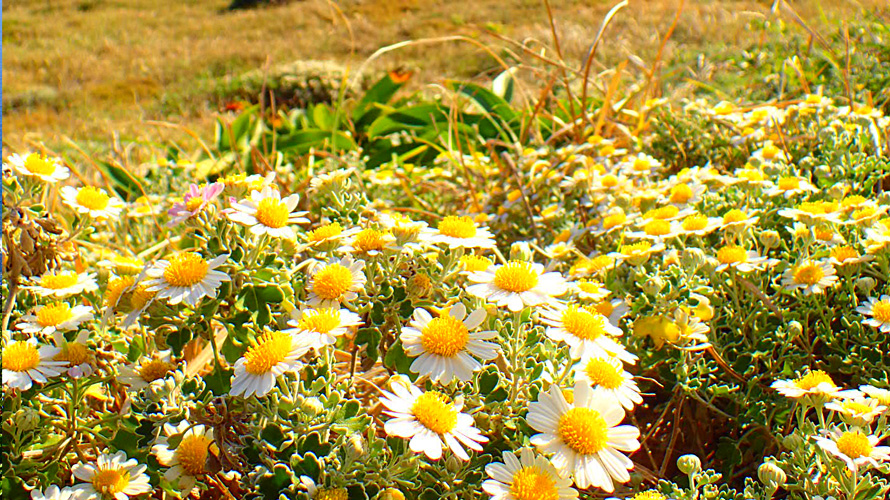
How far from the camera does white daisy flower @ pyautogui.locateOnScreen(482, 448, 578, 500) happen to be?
800 millimetres

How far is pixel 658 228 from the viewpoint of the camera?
54.5 inches

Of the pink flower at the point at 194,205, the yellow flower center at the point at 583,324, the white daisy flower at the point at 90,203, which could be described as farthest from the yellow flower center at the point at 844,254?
the white daisy flower at the point at 90,203

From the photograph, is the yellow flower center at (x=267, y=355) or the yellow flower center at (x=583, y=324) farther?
the yellow flower center at (x=583, y=324)

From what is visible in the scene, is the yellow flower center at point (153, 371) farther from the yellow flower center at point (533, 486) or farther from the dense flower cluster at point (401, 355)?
the yellow flower center at point (533, 486)

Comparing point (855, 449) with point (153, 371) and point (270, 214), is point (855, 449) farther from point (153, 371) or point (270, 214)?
point (153, 371)

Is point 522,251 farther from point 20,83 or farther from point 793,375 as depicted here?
point 20,83

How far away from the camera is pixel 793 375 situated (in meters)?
1.29

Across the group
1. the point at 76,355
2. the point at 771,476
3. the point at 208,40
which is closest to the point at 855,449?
the point at 771,476

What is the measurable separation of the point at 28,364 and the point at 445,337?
0.62 metres

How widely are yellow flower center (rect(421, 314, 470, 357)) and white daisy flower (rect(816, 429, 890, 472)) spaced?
47 cm

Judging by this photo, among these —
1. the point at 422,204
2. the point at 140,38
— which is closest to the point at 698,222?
the point at 422,204

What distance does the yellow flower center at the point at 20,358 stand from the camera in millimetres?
1020

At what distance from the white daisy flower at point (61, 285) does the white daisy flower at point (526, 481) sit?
791 millimetres

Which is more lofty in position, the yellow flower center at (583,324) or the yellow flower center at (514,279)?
the yellow flower center at (514,279)
